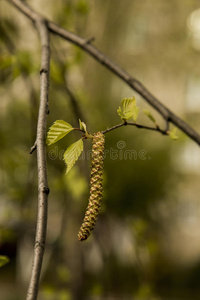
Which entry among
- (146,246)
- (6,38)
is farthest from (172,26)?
(6,38)

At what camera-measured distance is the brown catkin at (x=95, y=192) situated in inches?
21.8

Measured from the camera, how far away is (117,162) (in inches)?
269

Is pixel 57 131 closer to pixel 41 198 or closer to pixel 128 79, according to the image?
→ pixel 41 198

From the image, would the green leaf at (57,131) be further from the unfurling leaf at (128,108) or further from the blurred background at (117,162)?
the blurred background at (117,162)

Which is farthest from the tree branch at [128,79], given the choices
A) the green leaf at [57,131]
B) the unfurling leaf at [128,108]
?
the green leaf at [57,131]

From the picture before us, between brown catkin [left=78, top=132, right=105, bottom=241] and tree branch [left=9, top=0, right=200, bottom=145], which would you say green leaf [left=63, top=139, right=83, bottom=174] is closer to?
brown catkin [left=78, top=132, right=105, bottom=241]

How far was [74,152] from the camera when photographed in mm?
667

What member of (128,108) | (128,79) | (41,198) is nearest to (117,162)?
(128,79)

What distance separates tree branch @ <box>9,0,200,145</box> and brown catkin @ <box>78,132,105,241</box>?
41 centimetres

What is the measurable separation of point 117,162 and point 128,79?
5.80m

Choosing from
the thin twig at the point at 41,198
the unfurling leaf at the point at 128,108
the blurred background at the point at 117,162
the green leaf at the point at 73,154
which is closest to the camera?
the thin twig at the point at 41,198

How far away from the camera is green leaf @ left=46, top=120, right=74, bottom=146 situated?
67cm

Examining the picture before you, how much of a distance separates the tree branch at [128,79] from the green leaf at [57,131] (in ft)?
1.26

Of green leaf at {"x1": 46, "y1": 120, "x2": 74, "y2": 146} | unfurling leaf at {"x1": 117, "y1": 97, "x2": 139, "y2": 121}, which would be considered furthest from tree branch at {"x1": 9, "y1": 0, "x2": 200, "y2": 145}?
green leaf at {"x1": 46, "y1": 120, "x2": 74, "y2": 146}
